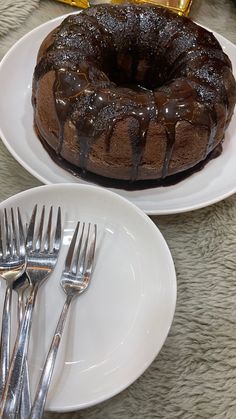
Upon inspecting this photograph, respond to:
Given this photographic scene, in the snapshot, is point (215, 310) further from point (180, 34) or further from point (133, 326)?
point (180, 34)

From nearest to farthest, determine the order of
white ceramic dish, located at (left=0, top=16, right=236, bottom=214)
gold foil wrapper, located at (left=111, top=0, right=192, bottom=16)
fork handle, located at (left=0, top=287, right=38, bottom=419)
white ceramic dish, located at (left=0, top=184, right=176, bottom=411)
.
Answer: fork handle, located at (left=0, top=287, right=38, bottom=419) < white ceramic dish, located at (left=0, top=184, right=176, bottom=411) < white ceramic dish, located at (left=0, top=16, right=236, bottom=214) < gold foil wrapper, located at (left=111, top=0, right=192, bottom=16)

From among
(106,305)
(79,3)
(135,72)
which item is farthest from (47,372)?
(79,3)

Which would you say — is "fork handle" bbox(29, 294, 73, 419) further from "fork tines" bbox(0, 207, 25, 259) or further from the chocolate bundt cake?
the chocolate bundt cake

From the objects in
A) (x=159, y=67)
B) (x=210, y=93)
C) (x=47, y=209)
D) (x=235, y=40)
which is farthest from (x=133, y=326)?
(x=235, y=40)

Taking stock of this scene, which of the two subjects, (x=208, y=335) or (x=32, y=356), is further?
(x=208, y=335)

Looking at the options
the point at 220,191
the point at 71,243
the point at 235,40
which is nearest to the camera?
the point at 71,243

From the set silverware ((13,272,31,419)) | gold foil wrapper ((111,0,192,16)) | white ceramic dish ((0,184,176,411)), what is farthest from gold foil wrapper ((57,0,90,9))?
silverware ((13,272,31,419))

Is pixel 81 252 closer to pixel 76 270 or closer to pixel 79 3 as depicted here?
pixel 76 270

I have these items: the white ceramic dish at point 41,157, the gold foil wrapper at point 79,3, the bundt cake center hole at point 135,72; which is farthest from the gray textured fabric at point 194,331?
the gold foil wrapper at point 79,3
